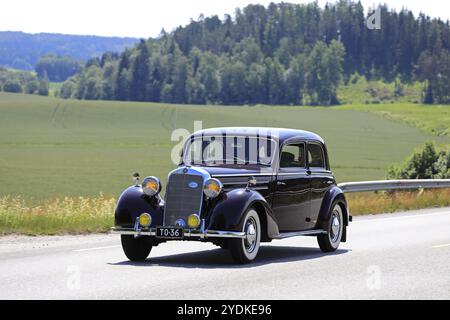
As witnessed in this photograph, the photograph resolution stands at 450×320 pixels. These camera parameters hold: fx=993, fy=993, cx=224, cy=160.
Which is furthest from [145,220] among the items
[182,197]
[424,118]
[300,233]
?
[424,118]

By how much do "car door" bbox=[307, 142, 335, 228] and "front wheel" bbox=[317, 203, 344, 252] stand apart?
0.99 ft

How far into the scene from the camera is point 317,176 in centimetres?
1527

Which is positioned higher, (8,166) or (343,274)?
(343,274)

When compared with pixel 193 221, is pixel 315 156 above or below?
above

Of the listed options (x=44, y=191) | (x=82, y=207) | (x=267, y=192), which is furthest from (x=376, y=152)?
(x=267, y=192)

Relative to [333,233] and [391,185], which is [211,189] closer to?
[333,233]

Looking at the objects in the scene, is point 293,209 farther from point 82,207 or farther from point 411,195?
point 411,195

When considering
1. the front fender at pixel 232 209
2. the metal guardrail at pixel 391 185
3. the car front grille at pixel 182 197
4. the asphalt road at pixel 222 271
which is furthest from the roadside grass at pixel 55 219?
the metal guardrail at pixel 391 185

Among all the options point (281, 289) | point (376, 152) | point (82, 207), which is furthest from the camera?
point (376, 152)

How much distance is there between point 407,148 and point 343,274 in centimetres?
8266

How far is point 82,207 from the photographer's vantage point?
20641 mm

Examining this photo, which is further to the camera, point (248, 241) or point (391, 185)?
point (391, 185)

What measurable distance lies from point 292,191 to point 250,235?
159 cm

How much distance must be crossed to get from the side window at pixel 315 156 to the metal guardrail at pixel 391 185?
9.22 m
